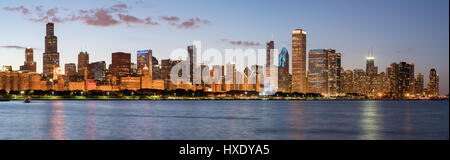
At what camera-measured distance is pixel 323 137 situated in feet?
131

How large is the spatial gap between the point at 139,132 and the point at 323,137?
1870 cm
